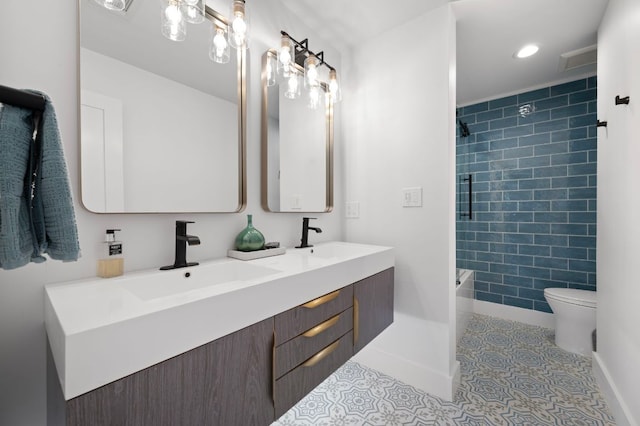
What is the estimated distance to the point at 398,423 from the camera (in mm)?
1446

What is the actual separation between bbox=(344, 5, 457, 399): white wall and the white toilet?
3.89 feet

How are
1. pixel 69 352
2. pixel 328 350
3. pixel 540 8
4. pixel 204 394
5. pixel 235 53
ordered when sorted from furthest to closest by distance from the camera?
pixel 540 8
pixel 235 53
pixel 328 350
pixel 204 394
pixel 69 352

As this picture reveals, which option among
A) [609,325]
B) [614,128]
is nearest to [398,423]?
[609,325]

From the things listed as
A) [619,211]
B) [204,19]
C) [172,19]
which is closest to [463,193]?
[619,211]

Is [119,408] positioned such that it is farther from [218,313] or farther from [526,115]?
[526,115]

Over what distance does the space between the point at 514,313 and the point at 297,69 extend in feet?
10.0

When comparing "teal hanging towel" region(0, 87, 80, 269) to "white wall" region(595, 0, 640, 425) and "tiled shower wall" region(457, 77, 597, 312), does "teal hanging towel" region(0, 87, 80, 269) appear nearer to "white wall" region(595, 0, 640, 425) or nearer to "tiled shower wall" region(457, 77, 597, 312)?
"white wall" region(595, 0, 640, 425)

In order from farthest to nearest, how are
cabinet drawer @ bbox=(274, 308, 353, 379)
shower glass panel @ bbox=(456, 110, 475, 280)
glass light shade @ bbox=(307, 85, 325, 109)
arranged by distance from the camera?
1. shower glass panel @ bbox=(456, 110, 475, 280)
2. glass light shade @ bbox=(307, 85, 325, 109)
3. cabinet drawer @ bbox=(274, 308, 353, 379)

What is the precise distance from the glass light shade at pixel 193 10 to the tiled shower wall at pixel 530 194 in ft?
9.32

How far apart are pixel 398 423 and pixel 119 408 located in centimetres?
140

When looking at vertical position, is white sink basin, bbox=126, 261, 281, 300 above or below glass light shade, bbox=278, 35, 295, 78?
below

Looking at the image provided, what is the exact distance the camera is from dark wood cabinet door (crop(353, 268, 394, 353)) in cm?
133

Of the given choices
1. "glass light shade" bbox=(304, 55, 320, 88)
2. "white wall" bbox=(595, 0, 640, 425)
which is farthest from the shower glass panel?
"glass light shade" bbox=(304, 55, 320, 88)

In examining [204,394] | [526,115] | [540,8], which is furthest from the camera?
[526,115]
